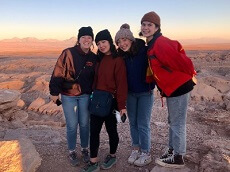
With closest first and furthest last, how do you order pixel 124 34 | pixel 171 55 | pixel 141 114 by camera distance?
pixel 171 55, pixel 124 34, pixel 141 114

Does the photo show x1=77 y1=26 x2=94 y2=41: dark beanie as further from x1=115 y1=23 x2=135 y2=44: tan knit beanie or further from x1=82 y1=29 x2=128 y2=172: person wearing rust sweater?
x1=115 y1=23 x2=135 y2=44: tan knit beanie

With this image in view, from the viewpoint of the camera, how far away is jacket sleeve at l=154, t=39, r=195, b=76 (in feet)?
11.2

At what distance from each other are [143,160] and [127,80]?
130 centimetres

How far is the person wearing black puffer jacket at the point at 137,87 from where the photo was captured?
384 centimetres

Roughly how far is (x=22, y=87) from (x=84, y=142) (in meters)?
10.3

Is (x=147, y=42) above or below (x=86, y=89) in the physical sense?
above

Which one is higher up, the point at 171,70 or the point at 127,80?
the point at 171,70

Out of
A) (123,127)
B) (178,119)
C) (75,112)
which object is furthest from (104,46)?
(123,127)

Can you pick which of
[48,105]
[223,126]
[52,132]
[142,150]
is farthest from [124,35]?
[48,105]

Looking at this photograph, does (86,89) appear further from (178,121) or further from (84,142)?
(178,121)

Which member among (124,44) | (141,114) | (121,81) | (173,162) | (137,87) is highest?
(124,44)

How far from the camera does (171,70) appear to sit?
353 cm

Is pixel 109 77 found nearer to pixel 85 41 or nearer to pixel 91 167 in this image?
pixel 85 41

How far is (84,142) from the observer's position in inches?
179
